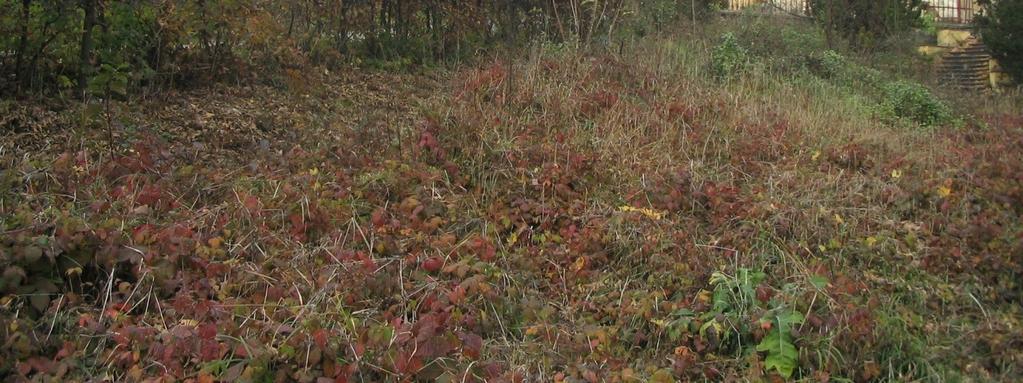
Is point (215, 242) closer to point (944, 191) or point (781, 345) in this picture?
point (781, 345)

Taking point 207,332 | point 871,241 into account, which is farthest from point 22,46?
point 871,241

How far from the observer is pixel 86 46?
6.54 meters

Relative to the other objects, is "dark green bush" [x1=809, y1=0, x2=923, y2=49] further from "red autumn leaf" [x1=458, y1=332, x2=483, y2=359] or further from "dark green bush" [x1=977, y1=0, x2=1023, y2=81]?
"red autumn leaf" [x1=458, y1=332, x2=483, y2=359]

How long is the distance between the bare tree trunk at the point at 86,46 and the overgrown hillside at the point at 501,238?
30 cm

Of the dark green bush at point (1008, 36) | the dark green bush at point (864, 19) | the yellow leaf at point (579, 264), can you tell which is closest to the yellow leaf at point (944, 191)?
the yellow leaf at point (579, 264)

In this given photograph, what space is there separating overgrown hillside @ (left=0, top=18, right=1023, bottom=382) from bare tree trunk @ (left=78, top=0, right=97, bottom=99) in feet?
0.98

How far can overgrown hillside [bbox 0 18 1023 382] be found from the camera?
4145 mm

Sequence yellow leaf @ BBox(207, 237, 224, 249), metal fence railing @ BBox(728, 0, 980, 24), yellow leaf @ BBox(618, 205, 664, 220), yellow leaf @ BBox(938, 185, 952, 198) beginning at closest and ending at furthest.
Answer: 1. yellow leaf @ BBox(207, 237, 224, 249)
2. yellow leaf @ BBox(618, 205, 664, 220)
3. yellow leaf @ BBox(938, 185, 952, 198)
4. metal fence railing @ BBox(728, 0, 980, 24)

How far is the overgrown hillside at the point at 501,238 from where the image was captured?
414 cm

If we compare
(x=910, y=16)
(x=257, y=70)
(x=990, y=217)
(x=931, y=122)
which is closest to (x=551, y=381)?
(x=990, y=217)

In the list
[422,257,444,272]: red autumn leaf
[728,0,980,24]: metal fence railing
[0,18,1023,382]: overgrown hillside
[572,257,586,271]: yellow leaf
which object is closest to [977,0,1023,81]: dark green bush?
[728,0,980,24]: metal fence railing

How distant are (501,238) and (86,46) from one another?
3570 millimetres

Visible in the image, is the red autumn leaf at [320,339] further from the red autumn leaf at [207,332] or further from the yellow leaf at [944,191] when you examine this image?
the yellow leaf at [944,191]

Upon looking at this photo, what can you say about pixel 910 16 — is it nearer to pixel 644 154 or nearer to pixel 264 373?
pixel 644 154
